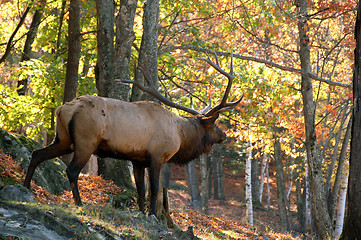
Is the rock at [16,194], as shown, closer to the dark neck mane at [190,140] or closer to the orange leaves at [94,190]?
the orange leaves at [94,190]

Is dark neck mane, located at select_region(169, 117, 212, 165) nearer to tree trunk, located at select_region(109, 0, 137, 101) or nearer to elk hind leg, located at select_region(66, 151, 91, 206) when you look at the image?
tree trunk, located at select_region(109, 0, 137, 101)

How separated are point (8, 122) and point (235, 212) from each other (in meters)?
19.0

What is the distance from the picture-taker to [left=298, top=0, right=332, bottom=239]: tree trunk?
11.1 m

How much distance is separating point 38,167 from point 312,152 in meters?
7.11

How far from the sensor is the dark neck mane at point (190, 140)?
→ 29.6ft

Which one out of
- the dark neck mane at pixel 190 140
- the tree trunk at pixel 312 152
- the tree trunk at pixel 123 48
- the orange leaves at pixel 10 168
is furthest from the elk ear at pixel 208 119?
the orange leaves at pixel 10 168

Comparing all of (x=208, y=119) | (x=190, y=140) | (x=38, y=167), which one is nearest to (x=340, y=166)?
(x=208, y=119)

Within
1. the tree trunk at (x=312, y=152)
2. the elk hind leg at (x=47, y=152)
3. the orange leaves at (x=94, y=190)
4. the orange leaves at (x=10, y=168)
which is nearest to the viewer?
the elk hind leg at (x=47, y=152)

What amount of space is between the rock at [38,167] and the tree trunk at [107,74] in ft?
4.92

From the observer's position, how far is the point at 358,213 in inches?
219

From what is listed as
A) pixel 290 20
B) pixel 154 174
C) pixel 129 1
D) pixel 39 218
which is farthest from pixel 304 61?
pixel 39 218

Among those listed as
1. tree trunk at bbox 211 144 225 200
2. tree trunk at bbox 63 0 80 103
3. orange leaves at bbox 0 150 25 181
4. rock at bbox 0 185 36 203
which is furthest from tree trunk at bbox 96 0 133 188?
tree trunk at bbox 211 144 225 200

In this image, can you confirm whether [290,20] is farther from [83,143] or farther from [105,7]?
[83,143]

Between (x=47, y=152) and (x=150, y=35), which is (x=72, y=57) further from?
(x=47, y=152)
